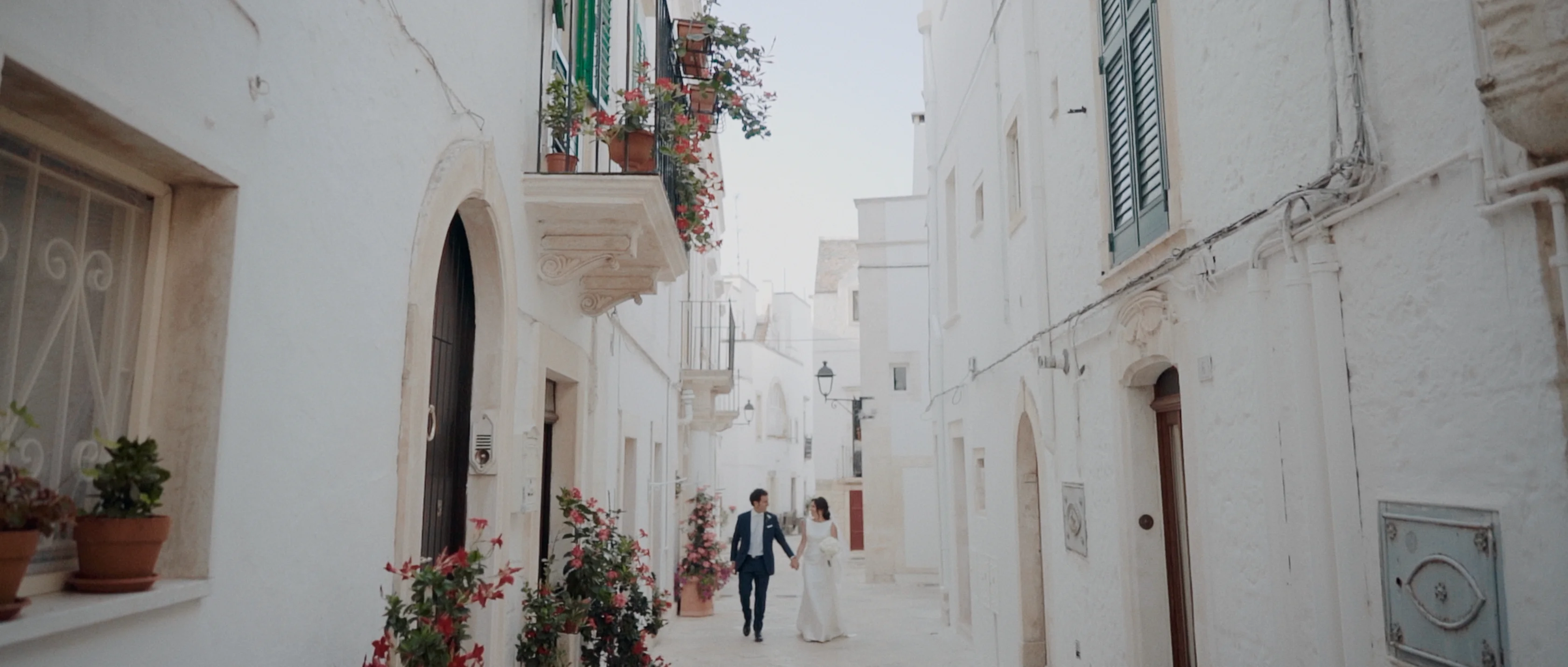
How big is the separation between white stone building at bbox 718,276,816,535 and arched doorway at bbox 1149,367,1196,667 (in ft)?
76.8

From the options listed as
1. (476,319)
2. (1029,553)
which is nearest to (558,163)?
(476,319)

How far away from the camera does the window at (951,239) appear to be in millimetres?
12695

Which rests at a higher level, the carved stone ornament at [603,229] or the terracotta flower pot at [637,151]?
the terracotta flower pot at [637,151]

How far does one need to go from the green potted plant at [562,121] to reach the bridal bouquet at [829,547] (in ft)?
23.6

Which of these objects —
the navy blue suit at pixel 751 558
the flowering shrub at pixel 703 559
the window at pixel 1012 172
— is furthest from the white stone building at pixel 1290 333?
the flowering shrub at pixel 703 559

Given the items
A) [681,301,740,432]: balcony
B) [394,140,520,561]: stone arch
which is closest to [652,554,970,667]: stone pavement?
[681,301,740,432]: balcony

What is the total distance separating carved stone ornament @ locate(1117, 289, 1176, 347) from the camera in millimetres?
5656

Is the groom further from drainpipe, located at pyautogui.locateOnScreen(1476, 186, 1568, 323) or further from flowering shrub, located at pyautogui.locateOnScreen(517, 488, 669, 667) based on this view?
drainpipe, located at pyautogui.locateOnScreen(1476, 186, 1568, 323)

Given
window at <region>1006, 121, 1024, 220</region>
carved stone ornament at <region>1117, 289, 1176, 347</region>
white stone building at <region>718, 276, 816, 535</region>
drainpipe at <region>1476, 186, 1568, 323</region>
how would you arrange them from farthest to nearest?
white stone building at <region>718, 276, 816, 535</region>
window at <region>1006, 121, 1024, 220</region>
carved stone ornament at <region>1117, 289, 1176, 347</region>
drainpipe at <region>1476, 186, 1568, 323</region>

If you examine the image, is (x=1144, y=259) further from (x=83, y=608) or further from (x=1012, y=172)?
(x=83, y=608)

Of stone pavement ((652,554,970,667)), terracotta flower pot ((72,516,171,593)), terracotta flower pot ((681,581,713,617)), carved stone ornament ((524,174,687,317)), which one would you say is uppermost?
carved stone ornament ((524,174,687,317))

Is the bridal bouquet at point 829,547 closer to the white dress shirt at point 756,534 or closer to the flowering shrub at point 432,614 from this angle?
the white dress shirt at point 756,534

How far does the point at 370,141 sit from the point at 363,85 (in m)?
0.19

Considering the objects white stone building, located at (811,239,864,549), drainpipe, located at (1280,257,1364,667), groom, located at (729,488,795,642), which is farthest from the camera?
white stone building, located at (811,239,864,549)
